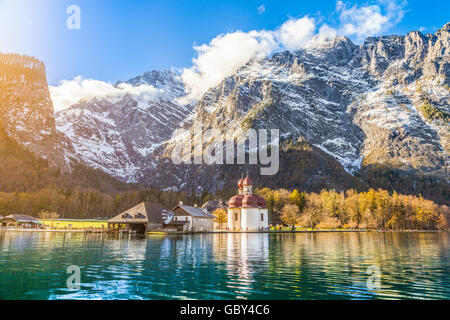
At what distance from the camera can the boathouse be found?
8475 cm

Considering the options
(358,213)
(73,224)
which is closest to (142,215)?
(73,224)

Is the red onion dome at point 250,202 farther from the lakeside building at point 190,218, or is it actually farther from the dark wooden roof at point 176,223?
the dark wooden roof at point 176,223

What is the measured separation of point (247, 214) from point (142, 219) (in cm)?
3614

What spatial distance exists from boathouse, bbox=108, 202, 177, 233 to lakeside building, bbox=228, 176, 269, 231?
26.5 meters

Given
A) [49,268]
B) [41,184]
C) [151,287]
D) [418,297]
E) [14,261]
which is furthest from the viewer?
[41,184]

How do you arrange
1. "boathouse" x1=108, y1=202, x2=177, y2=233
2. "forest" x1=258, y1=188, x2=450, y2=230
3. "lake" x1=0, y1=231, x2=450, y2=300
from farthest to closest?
"forest" x1=258, y1=188, x2=450, y2=230 < "boathouse" x1=108, y1=202, x2=177, y2=233 < "lake" x1=0, y1=231, x2=450, y2=300

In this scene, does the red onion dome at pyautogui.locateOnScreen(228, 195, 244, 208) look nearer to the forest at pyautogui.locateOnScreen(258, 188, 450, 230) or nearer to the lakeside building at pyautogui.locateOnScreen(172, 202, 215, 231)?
the lakeside building at pyautogui.locateOnScreen(172, 202, 215, 231)

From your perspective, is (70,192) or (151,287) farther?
(70,192)

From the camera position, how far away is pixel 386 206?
128 m

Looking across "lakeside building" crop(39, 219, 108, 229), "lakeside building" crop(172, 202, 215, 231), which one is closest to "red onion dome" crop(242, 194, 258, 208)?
"lakeside building" crop(172, 202, 215, 231)
